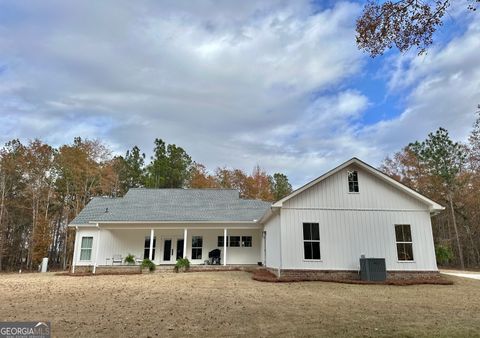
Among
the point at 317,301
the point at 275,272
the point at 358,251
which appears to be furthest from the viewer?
the point at 275,272

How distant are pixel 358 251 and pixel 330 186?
3173mm

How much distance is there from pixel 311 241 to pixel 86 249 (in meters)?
14.7

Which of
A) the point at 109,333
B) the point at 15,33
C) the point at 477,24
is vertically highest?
the point at 15,33

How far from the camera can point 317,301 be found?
388 inches

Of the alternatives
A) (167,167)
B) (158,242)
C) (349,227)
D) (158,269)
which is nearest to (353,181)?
(349,227)

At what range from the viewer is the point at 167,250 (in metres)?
22.3

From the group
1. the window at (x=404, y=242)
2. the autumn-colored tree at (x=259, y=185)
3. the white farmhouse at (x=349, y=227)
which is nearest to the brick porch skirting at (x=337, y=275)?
the white farmhouse at (x=349, y=227)

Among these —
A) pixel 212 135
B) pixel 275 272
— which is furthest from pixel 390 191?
pixel 212 135

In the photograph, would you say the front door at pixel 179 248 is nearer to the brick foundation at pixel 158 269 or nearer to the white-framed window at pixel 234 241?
the brick foundation at pixel 158 269

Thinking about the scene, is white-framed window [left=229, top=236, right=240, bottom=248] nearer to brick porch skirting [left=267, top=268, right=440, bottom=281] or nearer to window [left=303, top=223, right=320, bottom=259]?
brick porch skirting [left=267, top=268, right=440, bottom=281]

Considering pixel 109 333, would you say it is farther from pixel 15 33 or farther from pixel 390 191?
pixel 390 191

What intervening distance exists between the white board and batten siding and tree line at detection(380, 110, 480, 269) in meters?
19.8

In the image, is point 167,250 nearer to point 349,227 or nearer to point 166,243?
point 166,243

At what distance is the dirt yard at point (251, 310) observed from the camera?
6562 millimetres
